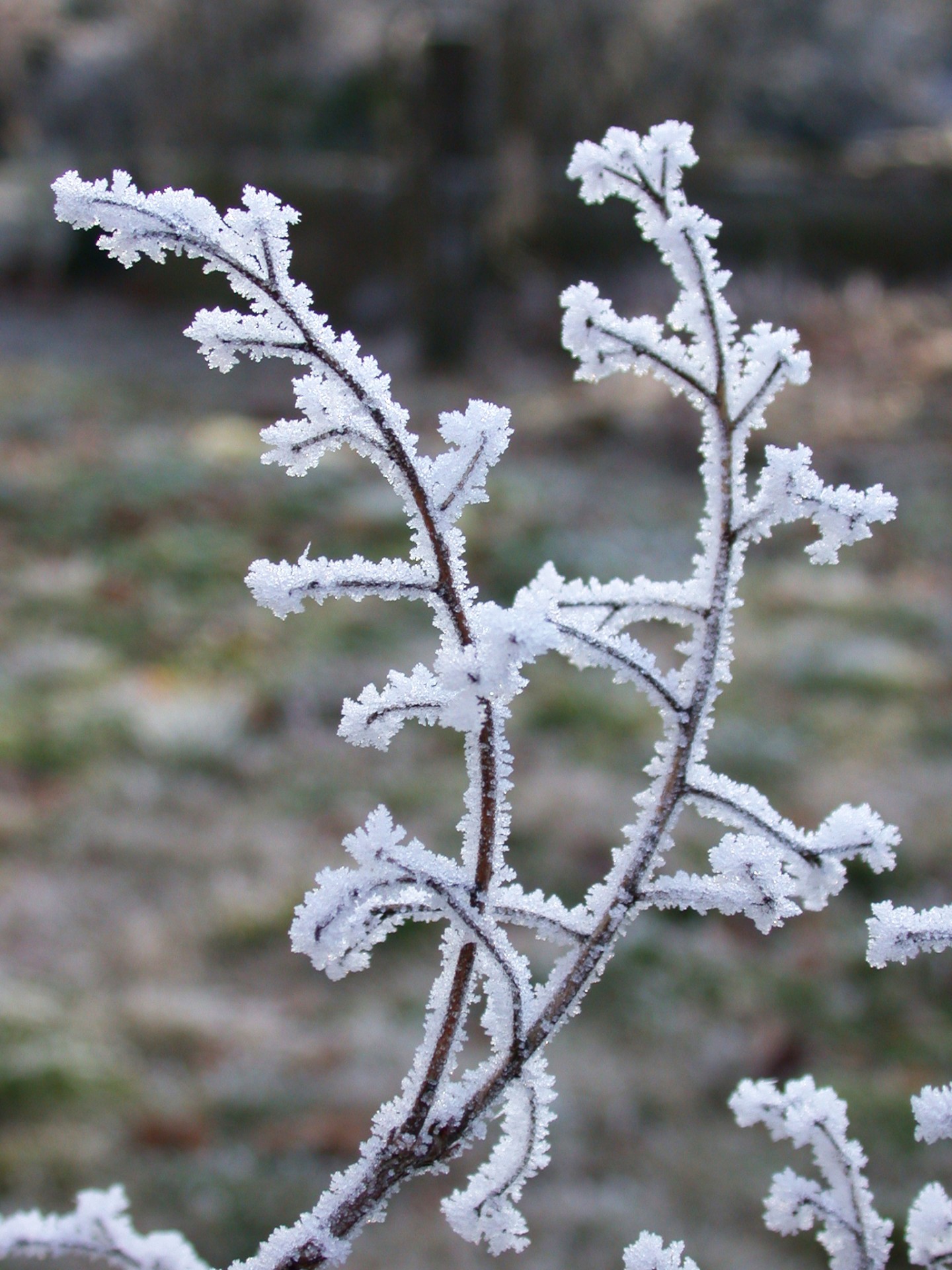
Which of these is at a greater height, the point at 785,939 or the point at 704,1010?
the point at 785,939

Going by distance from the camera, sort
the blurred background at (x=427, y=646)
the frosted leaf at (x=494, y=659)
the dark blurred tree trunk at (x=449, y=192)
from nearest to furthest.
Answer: the frosted leaf at (x=494, y=659)
the blurred background at (x=427, y=646)
the dark blurred tree trunk at (x=449, y=192)

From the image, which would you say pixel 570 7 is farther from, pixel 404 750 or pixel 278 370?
pixel 404 750

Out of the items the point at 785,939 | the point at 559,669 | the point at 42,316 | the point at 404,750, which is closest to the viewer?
the point at 785,939

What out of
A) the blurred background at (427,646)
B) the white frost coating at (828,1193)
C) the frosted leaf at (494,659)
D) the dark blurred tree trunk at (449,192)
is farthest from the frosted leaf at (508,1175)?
the dark blurred tree trunk at (449,192)

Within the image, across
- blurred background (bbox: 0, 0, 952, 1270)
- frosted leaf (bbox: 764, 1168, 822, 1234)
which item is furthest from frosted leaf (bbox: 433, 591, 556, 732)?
blurred background (bbox: 0, 0, 952, 1270)

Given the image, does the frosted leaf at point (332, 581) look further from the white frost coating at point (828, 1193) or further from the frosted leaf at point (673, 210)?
the white frost coating at point (828, 1193)

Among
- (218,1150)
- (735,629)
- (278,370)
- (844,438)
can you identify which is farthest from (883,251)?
(218,1150)

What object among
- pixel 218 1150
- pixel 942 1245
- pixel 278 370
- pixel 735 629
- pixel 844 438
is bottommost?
pixel 942 1245

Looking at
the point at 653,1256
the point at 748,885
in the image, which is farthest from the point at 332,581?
the point at 653,1256
